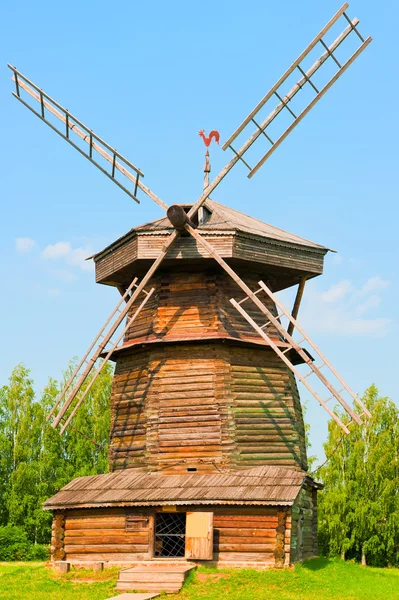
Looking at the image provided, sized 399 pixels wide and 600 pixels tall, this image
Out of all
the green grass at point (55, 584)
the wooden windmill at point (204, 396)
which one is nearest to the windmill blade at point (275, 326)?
the wooden windmill at point (204, 396)

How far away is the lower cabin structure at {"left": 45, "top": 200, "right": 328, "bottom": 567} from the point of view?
1670 centimetres

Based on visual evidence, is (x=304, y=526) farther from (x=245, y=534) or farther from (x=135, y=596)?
(x=135, y=596)

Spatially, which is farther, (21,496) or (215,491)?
(21,496)

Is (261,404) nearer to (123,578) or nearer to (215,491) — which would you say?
(215,491)

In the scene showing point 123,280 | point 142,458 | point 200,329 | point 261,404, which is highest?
point 123,280

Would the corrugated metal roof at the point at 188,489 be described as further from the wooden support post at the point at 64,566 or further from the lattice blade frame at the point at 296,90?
the lattice blade frame at the point at 296,90

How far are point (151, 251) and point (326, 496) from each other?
17.3m

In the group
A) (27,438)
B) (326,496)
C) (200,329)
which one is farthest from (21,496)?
(200,329)

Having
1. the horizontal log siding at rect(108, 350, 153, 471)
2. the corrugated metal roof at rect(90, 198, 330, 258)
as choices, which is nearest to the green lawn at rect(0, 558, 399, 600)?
the horizontal log siding at rect(108, 350, 153, 471)

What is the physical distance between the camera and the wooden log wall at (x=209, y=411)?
18250 millimetres

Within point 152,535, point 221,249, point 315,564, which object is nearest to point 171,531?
point 152,535

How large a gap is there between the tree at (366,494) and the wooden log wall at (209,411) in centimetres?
1278

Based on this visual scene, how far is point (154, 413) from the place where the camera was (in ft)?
61.6

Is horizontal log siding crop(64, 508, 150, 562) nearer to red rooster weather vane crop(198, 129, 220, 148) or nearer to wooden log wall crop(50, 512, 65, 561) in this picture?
wooden log wall crop(50, 512, 65, 561)
